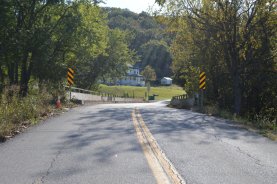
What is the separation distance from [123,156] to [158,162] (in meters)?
0.80

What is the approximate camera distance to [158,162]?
7.49 meters

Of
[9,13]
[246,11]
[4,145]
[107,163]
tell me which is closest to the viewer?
[107,163]

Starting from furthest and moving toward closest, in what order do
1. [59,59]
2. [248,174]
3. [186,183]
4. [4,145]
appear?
[59,59], [4,145], [248,174], [186,183]

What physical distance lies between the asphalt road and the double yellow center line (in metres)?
0.11

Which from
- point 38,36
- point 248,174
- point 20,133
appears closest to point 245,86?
point 38,36

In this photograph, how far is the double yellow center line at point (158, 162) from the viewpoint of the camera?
6.29m

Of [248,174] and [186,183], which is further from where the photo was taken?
Result: [248,174]

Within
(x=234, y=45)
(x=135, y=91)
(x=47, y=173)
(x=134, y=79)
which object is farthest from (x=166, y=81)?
(x=47, y=173)

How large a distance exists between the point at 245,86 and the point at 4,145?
24.5 metres

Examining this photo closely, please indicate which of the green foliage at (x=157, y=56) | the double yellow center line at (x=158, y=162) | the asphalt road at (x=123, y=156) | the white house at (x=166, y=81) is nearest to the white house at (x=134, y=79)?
the green foliage at (x=157, y=56)

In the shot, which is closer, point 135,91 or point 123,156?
point 123,156

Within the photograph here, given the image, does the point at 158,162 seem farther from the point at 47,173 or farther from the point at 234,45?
the point at 234,45

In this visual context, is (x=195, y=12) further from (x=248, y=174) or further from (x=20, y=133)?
(x=248, y=174)

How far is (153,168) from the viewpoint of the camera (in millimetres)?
6984
